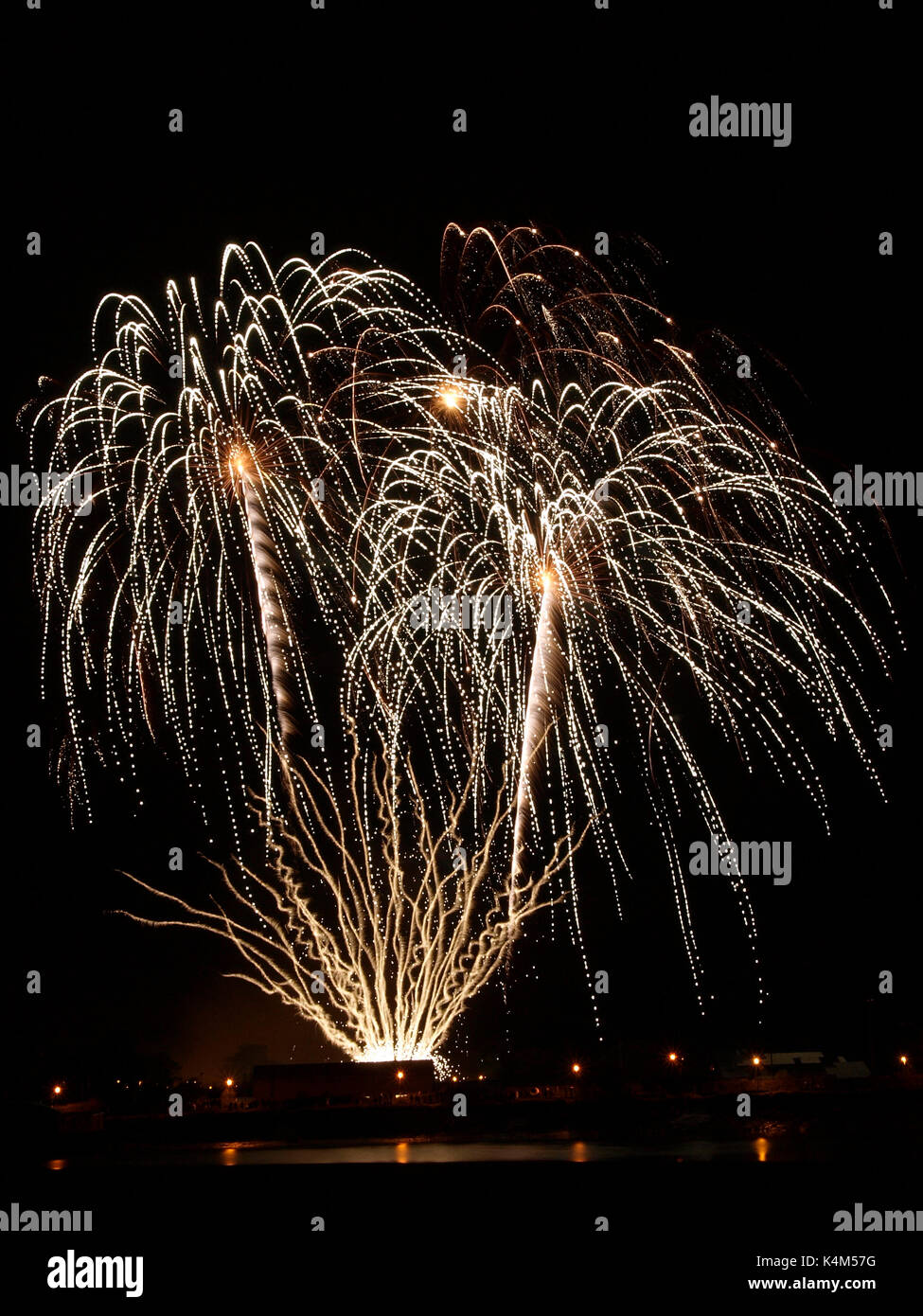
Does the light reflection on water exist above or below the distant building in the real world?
above

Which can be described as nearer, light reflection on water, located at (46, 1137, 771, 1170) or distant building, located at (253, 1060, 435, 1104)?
light reflection on water, located at (46, 1137, 771, 1170)

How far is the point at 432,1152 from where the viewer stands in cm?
1956

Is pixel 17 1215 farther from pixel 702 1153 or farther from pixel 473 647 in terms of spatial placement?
pixel 473 647

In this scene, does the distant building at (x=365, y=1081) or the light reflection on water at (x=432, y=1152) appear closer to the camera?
the light reflection on water at (x=432, y=1152)

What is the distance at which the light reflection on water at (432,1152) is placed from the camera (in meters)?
17.7

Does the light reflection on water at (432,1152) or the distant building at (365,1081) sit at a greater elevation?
the light reflection on water at (432,1152)

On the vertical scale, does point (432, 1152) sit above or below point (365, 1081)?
above

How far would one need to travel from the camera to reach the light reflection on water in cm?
1768

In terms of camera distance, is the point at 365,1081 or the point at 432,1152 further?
the point at 365,1081
